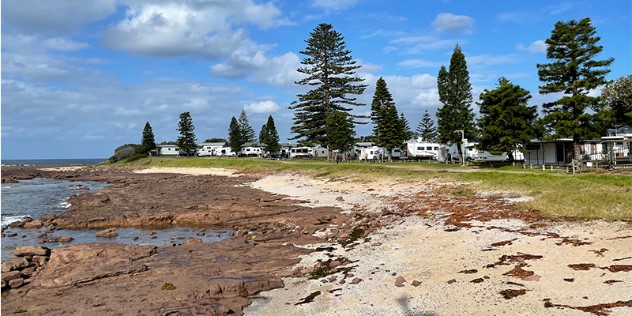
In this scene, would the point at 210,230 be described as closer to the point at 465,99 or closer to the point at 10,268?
the point at 10,268

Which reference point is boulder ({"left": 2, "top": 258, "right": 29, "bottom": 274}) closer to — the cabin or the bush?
the bush

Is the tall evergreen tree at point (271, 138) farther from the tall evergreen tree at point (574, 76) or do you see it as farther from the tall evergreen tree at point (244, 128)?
the tall evergreen tree at point (574, 76)

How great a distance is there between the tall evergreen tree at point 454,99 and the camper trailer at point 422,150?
12.7 feet

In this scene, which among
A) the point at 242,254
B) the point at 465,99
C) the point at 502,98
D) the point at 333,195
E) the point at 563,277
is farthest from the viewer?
the point at 465,99

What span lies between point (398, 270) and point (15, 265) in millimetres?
12598

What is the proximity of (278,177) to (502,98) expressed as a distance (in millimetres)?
26552

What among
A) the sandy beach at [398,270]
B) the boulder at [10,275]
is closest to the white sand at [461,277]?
the sandy beach at [398,270]

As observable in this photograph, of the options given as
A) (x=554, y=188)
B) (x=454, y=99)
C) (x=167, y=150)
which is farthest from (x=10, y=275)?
(x=167, y=150)

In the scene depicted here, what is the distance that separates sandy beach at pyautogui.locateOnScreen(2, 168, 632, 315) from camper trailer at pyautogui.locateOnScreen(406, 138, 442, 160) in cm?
4284

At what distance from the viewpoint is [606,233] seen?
1327 cm

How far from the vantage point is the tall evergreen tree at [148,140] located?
131625 millimetres

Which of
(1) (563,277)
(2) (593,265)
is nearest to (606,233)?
(2) (593,265)

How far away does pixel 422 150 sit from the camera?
6525 centimetres

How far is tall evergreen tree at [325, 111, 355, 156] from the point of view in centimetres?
7062
